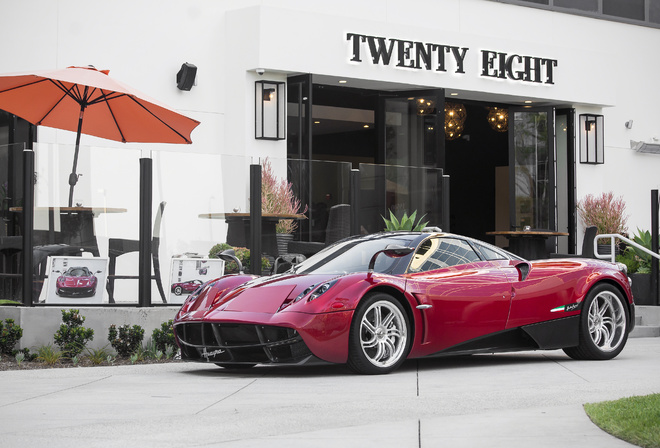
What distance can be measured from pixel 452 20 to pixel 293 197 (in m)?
8.06

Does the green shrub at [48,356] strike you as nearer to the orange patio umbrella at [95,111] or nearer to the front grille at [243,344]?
the front grille at [243,344]

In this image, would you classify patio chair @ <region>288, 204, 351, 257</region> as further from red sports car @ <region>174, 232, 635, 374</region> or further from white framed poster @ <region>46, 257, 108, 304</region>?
red sports car @ <region>174, 232, 635, 374</region>

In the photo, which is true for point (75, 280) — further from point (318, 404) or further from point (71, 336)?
point (318, 404)

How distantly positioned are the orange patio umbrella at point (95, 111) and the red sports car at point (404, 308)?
4098mm

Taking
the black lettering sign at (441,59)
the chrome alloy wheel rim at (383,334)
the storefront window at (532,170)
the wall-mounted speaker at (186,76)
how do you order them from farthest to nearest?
the storefront window at (532,170) < the black lettering sign at (441,59) < the wall-mounted speaker at (186,76) < the chrome alloy wheel rim at (383,334)

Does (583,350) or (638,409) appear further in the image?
(583,350)

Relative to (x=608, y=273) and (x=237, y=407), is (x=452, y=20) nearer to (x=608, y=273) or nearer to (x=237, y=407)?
(x=608, y=273)

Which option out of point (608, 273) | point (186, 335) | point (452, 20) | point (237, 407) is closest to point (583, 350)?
point (608, 273)

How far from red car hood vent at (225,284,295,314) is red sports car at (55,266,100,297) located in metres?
2.94

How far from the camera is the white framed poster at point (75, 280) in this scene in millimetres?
10406

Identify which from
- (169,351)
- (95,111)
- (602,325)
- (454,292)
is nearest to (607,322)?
(602,325)

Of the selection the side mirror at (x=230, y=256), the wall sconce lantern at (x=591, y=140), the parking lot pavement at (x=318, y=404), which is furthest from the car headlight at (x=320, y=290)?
the wall sconce lantern at (x=591, y=140)

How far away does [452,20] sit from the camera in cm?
1873

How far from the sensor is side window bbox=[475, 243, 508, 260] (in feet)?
29.7
